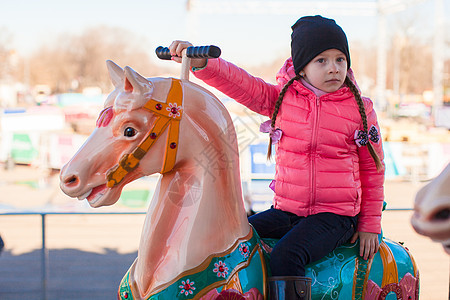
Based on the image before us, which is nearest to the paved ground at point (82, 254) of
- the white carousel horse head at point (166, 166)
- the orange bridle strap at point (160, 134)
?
the white carousel horse head at point (166, 166)

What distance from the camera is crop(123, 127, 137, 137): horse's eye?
1.68 metres

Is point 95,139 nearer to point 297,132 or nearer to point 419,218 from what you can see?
point 297,132

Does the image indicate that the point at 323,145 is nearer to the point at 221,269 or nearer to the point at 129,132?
the point at 221,269

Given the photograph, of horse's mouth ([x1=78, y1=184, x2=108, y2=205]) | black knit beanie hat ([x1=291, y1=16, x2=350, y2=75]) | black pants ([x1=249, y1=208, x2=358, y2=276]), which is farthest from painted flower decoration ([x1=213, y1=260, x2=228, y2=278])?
black knit beanie hat ([x1=291, y1=16, x2=350, y2=75])

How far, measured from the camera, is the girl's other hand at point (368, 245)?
2.04m

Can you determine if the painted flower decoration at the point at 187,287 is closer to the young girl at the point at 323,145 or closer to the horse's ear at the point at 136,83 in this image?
the young girl at the point at 323,145

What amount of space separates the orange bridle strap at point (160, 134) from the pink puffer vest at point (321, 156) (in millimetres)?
375

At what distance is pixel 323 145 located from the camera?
204 cm

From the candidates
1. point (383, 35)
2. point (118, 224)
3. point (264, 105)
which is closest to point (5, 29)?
point (383, 35)

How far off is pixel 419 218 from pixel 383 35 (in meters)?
28.0

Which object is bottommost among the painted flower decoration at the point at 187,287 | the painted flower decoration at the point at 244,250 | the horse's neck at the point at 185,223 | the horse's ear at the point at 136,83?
the painted flower decoration at the point at 187,287

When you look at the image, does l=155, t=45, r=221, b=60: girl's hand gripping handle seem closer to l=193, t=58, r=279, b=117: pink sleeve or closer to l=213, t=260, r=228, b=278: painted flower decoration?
l=193, t=58, r=279, b=117: pink sleeve

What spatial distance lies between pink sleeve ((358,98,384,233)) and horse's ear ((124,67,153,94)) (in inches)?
37.7

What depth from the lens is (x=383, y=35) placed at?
Answer: 27109mm
